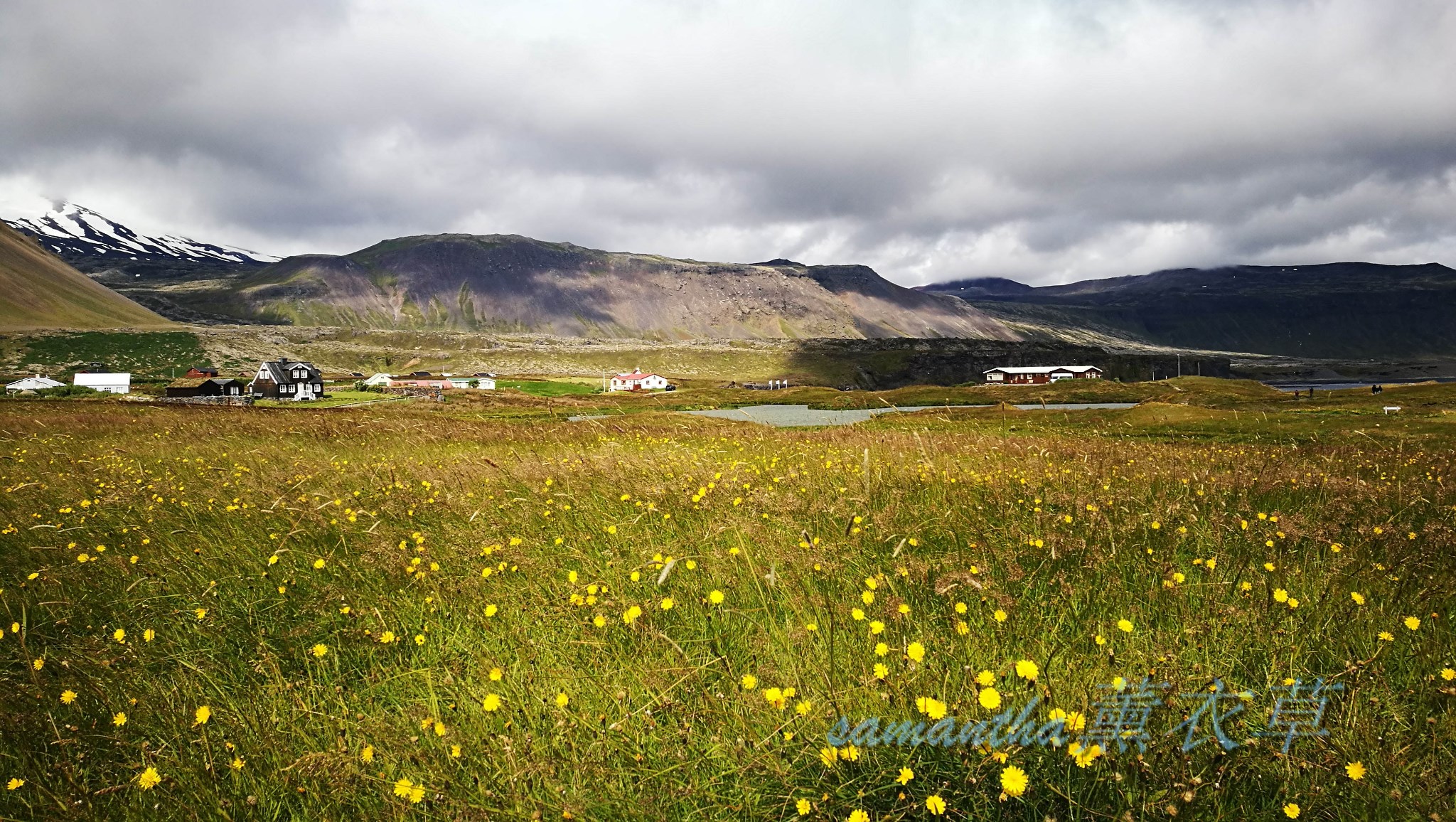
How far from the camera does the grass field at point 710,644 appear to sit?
7.98ft

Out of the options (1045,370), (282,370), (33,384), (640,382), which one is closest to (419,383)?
(282,370)

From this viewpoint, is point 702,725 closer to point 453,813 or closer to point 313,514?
point 453,813

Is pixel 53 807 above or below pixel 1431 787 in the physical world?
below

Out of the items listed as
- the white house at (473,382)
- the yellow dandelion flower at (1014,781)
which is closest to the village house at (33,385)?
the white house at (473,382)

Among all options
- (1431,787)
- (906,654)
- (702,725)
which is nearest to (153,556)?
(702,725)

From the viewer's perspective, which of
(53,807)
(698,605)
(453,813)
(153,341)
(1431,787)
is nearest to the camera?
(1431,787)

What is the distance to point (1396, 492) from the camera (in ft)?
24.2

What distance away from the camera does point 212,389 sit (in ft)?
359

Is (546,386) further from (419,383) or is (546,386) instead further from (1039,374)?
(1039,374)

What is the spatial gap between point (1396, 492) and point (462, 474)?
1099 centimetres

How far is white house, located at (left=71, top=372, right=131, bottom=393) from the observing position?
115 m

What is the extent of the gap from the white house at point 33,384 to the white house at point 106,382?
341 centimetres

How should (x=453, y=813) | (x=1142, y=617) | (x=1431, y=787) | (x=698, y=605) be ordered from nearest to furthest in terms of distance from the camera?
(x=1431, y=787) → (x=453, y=813) → (x=1142, y=617) → (x=698, y=605)

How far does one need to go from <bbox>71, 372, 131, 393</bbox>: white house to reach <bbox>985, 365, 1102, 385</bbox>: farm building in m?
192
